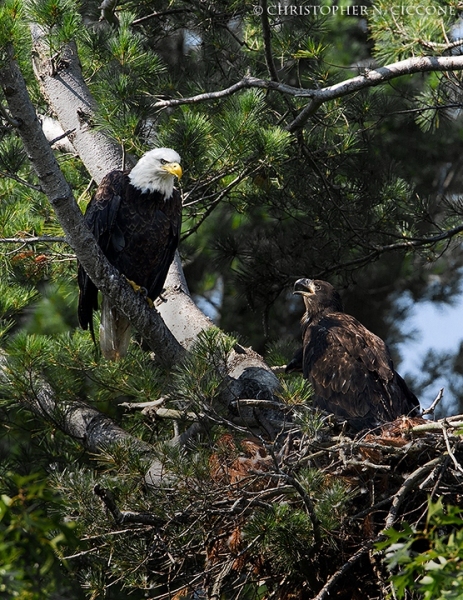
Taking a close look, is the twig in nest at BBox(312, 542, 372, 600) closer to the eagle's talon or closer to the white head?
the eagle's talon

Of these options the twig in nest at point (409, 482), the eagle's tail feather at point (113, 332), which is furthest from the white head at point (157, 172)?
the twig in nest at point (409, 482)

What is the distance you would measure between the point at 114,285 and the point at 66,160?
1957mm

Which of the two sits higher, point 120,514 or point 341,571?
point 120,514

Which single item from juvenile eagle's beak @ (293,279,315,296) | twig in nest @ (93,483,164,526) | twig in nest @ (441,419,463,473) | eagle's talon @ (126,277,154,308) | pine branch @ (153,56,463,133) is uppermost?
pine branch @ (153,56,463,133)

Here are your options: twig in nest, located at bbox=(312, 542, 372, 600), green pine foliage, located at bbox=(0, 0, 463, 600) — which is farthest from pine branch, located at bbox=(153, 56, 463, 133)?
twig in nest, located at bbox=(312, 542, 372, 600)

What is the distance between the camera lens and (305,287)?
18.5 ft

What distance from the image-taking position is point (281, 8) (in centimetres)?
545

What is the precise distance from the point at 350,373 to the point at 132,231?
1.42 meters

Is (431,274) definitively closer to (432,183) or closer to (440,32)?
(432,183)

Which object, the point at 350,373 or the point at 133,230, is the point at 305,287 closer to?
the point at 350,373

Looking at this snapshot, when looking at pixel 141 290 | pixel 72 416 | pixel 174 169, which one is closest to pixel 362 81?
pixel 174 169

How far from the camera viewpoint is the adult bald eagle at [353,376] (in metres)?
4.81

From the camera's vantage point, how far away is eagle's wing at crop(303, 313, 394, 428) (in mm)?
4820

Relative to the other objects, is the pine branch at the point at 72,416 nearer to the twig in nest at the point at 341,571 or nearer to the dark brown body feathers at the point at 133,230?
the dark brown body feathers at the point at 133,230
